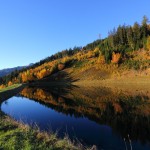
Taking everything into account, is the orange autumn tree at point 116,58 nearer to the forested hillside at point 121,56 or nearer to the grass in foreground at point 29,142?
the forested hillside at point 121,56

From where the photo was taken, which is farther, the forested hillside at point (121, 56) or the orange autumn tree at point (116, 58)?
the orange autumn tree at point (116, 58)

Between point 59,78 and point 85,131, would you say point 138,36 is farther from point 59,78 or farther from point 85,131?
point 85,131

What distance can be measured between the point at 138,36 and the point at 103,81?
163 feet

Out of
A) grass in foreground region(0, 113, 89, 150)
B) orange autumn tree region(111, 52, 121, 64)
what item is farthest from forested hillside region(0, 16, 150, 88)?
grass in foreground region(0, 113, 89, 150)

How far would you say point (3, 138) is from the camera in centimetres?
1780

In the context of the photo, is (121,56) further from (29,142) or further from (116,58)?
(29,142)

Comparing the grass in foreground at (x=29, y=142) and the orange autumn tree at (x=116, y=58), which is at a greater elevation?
the orange autumn tree at (x=116, y=58)

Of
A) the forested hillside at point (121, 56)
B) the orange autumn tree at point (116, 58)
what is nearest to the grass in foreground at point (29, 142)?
the forested hillside at point (121, 56)

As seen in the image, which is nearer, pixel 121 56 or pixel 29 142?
pixel 29 142

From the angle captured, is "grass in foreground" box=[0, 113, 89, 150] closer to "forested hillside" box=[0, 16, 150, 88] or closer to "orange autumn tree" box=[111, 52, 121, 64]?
"forested hillside" box=[0, 16, 150, 88]

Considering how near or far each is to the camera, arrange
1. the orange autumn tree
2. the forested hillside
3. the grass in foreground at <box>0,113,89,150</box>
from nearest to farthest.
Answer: the grass in foreground at <box>0,113,89,150</box>, the forested hillside, the orange autumn tree

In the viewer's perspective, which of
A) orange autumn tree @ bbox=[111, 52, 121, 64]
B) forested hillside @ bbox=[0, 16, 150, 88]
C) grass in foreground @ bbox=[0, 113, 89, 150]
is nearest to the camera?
grass in foreground @ bbox=[0, 113, 89, 150]

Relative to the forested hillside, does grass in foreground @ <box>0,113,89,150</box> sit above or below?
below

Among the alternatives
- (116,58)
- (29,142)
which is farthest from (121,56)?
(29,142)
